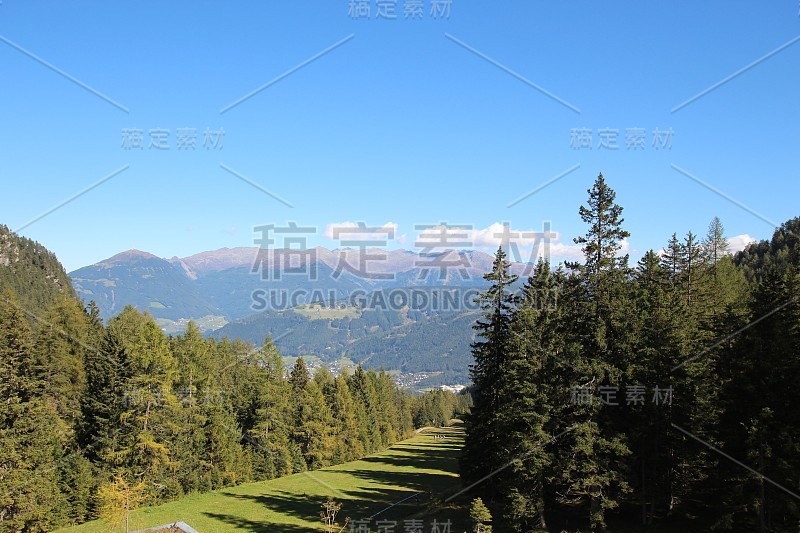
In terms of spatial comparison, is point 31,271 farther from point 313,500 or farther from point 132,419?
point 313,500

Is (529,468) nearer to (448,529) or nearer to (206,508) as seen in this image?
(448,529)

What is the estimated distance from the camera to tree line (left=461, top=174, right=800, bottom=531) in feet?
82.9

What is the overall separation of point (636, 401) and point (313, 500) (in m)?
30.7

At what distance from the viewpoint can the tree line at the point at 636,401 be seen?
82.9 ft

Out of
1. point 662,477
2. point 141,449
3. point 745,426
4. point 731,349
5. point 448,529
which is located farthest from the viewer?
point 141,449

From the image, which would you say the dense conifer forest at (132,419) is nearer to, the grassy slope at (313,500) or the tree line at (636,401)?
the grassy slope at (313,500)

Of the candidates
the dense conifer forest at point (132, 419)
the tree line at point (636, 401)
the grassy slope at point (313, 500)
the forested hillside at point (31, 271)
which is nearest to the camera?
the tree line at point (636, 401)

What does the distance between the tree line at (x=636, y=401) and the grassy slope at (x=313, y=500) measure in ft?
33.9

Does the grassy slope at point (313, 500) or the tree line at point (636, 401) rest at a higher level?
the tree line at point (636, 401)

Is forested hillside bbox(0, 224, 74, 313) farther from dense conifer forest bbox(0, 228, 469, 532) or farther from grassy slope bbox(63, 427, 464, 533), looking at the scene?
→ grassy slope bbox(63, 427, 464, 533)

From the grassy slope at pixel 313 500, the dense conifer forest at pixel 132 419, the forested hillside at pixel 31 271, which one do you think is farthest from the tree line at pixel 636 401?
the forested hillside at pixel 31 271

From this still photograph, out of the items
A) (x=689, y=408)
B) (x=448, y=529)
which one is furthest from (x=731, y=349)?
(x=448, y=529)

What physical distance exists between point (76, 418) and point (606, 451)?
143ft

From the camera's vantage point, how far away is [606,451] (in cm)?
2928
